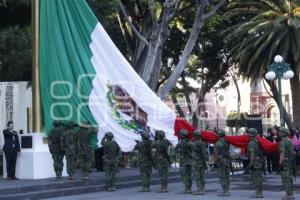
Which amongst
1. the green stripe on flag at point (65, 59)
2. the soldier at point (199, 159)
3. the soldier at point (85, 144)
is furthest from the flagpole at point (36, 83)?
the soldier at point (199, 159)

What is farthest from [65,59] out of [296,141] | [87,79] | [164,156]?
[296,141]

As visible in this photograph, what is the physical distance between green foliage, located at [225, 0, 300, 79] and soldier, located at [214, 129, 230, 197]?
15.2m

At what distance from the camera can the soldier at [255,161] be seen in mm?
14438

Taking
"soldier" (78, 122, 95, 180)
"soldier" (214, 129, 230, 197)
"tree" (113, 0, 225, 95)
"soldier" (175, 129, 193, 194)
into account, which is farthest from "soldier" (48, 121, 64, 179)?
"tree" (113, 0, 225, 95)

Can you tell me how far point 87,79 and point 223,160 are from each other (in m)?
4.96

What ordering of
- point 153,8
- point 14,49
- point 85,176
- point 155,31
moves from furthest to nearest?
→ point 155,31
point 153,8
point 14,49
point 85,176

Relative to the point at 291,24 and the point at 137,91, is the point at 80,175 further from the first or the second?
the point at 291,24

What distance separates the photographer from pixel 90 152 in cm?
1708

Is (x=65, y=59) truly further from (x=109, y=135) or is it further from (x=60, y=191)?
(x=60, y=191)

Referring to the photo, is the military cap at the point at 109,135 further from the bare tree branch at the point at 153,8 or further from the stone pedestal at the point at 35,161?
the bare tree branch at the point at 153,8

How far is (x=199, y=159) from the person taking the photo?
15469mm

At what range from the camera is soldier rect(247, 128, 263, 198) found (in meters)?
14.4

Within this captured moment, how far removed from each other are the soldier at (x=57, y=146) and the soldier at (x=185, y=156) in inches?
137

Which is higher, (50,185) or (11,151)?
(11,151)
